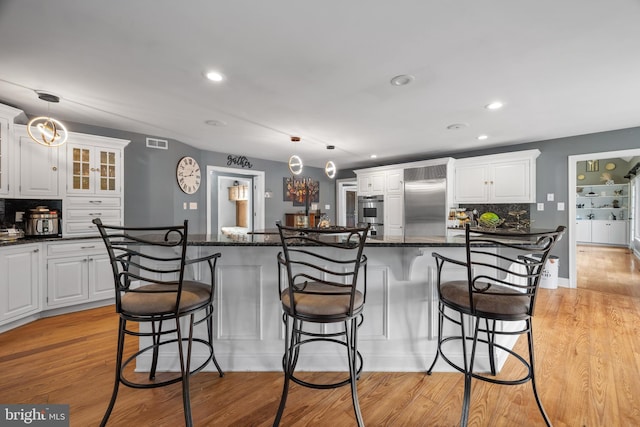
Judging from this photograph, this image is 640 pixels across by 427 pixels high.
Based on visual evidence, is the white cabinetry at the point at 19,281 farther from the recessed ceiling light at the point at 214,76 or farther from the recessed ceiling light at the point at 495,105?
the recessed ceiling light at the point at 495,105

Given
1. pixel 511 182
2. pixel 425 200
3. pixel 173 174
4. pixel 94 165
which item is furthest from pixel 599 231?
pixel 94 165

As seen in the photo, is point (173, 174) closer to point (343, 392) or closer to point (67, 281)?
point (67, 281)

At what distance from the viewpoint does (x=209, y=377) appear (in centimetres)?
190

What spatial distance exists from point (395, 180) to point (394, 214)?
27.2 inches

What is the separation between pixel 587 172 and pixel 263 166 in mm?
9774

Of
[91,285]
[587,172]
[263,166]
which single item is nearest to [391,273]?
[91,285]

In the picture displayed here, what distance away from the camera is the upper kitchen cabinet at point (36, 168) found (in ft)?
9.63

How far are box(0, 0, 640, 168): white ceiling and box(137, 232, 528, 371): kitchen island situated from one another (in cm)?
130

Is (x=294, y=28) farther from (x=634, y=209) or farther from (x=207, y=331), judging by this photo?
(x=634, y=209)

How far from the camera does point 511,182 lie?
4.48m

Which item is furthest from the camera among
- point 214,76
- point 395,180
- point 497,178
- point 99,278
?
point 395,180

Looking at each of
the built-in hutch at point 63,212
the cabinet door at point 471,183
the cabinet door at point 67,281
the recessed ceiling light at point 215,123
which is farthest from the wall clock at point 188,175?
the cabinet door at point 471,183

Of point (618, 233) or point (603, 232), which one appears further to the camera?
point (603, 232)

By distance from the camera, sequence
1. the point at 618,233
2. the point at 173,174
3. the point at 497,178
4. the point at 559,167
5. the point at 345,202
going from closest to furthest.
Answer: the point at 559,167 → the point at 173,174 → the point at 497,178 → the point at 345,202 → the point at 618,233
